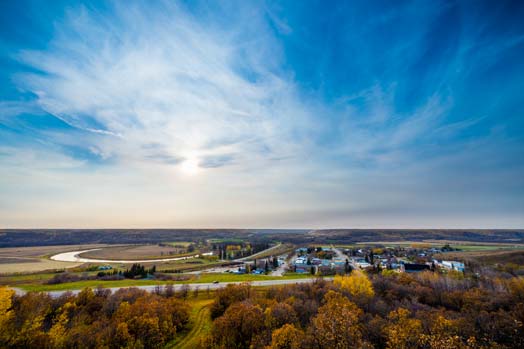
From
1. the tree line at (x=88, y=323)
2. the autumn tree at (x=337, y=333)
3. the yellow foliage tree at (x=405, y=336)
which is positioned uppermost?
the autumn tree at (x=337, y=333)

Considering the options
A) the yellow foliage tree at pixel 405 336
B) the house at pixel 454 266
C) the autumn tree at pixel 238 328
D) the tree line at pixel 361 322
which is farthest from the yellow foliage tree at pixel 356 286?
the house at pixel 454 266

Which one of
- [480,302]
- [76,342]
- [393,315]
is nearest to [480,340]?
[393,315]

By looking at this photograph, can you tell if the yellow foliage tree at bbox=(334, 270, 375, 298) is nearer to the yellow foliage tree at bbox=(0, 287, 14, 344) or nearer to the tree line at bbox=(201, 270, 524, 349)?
the tree line at bbox=(201, 270, 524, 349)

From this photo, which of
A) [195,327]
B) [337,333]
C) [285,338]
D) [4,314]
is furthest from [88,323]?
[337,333]

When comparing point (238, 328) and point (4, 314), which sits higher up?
point (4, 314)

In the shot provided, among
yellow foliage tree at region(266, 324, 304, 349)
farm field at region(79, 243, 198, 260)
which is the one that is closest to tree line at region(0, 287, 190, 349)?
yellow foliage tree at region(266, 324, 304, 349)

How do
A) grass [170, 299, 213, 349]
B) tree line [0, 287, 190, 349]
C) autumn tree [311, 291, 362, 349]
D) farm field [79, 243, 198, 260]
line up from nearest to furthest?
autumn tree [311, 291, 362, 349] → tree line [0, 287, 190, 349] → grass [170, 299, 213, 349] → farm field [79, 243, 198, 260]

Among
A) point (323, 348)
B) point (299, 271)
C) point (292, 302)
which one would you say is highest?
point (323, 348)

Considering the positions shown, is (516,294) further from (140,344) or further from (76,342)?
(76,342)

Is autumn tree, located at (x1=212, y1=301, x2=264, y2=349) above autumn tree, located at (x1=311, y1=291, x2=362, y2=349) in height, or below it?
below

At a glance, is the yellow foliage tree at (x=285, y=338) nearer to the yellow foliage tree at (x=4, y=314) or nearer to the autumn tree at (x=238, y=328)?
the autumn tree at (x=238, y=328)

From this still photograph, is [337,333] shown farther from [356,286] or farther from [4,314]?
[4,314]
